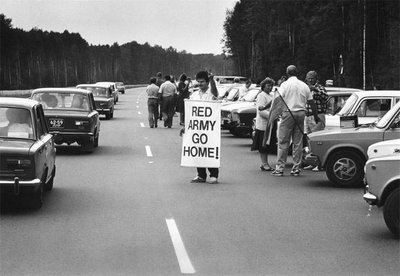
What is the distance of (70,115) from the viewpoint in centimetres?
1847

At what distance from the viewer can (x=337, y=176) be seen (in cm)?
1313

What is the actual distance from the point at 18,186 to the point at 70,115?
8.87 metres

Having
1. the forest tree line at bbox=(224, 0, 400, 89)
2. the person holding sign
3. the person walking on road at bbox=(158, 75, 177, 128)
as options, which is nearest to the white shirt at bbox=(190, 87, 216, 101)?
the person holding sign

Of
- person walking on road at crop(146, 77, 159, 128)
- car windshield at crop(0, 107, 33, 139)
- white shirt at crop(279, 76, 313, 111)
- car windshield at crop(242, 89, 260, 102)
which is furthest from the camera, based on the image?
person walking on road at crop(146, 77, 159, 128)

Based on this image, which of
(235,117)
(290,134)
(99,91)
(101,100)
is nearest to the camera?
(290,134)

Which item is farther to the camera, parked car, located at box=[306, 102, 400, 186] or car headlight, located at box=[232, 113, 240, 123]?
car headlight, located at box=[232, 113, 240, 123]

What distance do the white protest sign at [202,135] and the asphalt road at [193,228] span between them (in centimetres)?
45

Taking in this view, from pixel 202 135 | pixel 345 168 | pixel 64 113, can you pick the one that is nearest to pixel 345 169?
pixel 345 168

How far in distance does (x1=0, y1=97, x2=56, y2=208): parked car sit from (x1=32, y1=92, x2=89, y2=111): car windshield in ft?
23.5

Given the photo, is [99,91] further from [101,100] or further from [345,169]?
[345,169]

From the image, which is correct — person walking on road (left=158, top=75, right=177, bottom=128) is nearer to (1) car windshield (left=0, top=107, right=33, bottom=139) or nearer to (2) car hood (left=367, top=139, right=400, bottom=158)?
(1) car windshield (left=0, top=107, right=33, bottom=139)

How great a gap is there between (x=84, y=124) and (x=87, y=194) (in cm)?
681

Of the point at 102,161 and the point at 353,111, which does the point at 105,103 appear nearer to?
the point at 102,161

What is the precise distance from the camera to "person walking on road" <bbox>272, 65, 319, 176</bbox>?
14453 millimetres
